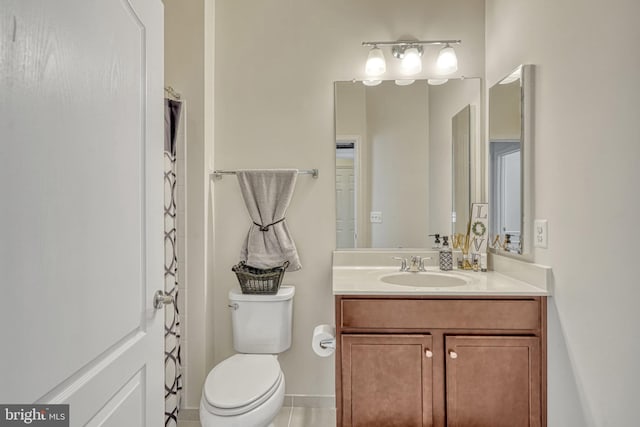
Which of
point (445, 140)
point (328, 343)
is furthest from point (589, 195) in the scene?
point (328, 343)

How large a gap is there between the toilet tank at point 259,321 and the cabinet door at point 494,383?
883 mm

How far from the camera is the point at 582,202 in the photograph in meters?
1.28

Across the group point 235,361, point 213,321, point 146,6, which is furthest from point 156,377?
point 146,6

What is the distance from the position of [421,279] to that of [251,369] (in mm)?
957

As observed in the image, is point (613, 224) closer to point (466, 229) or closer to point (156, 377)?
point (466, 229)

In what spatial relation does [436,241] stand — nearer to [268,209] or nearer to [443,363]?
[443,363]

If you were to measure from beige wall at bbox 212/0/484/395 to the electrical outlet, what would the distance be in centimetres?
103

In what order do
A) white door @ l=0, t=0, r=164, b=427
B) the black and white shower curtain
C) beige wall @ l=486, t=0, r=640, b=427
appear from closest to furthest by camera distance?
white door @ l=0, t=0, r=164, b=427 < beige wall @ l=486, t=0, r=640, b=427 < the black and white shower curtain

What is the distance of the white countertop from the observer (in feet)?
4.95

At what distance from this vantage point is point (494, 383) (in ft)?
4.87

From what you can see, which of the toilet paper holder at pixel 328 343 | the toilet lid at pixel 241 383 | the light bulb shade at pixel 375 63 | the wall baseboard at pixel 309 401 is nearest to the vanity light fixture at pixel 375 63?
the light bulb shade at pixel 375 63

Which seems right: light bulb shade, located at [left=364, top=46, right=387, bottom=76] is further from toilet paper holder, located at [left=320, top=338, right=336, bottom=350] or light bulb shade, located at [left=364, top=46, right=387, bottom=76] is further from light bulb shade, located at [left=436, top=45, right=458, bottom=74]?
toilet paper holder, located at [left=320, top=338, right=336, bottom=350]

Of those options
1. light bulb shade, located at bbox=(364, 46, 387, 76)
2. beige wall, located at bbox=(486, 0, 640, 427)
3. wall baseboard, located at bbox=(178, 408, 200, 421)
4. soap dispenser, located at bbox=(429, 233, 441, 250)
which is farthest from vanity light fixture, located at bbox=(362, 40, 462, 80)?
wall baseboard, located at bbox=(178, 408, 200, 421)

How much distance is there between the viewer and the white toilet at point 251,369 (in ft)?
4.71
